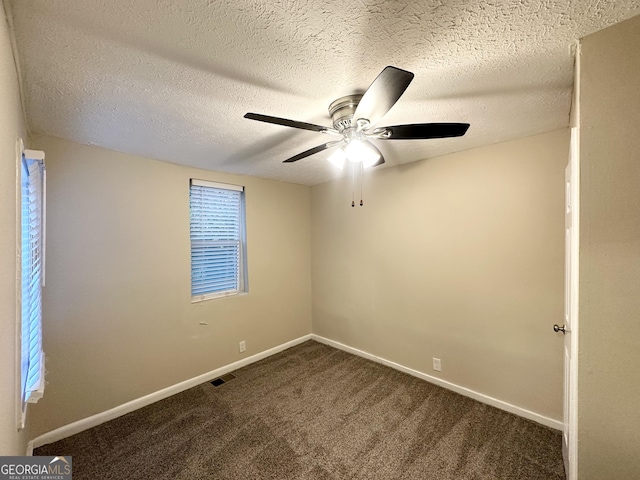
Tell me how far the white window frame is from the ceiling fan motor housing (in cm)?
155

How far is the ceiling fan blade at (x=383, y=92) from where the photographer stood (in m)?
0.96

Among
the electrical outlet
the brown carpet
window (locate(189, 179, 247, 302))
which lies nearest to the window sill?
window (locate(189, 179, 247, 302))

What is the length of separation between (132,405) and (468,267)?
3230 millimetres

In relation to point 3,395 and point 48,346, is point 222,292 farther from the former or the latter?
point 3,395

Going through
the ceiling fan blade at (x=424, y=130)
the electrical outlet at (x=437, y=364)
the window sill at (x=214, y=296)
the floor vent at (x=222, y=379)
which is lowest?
the floor vent at (x=222, y=379)

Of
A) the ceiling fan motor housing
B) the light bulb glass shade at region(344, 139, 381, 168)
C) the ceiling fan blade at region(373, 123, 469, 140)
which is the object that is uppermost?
the ceiling fan motor housing

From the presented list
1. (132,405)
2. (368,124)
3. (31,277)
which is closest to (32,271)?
(31,277)

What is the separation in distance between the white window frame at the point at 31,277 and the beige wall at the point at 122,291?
306 millimetres

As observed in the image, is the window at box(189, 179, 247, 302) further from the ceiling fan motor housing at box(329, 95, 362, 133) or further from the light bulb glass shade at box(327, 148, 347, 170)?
the ceiling fan motor housing at box(329, 95, 362, 133)

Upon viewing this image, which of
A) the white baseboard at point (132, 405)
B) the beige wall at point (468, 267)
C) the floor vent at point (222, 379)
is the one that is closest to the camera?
the white baseboard at point (132, 405)

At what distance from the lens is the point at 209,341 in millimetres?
2832

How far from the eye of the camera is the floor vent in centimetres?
272

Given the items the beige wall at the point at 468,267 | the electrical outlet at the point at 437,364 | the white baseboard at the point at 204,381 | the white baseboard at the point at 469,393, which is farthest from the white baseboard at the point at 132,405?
the electrical outlet at the point at 437,364

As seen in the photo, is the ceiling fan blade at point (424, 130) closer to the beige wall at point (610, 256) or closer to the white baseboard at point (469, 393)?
the beige wall at point (610, 256)
